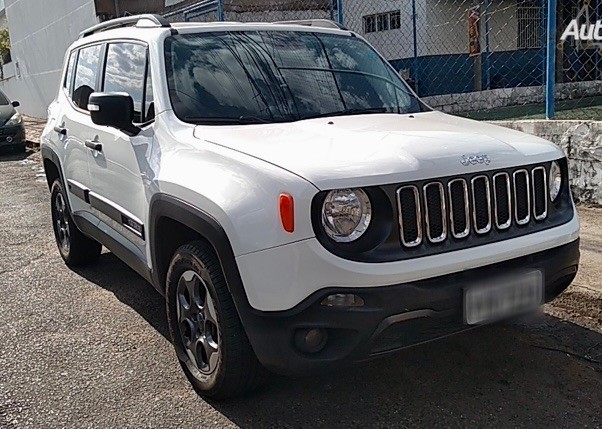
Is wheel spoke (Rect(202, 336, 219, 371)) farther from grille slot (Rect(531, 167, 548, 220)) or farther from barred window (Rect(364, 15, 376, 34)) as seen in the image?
A: barred window (Rect(364, 15, 376, 34))

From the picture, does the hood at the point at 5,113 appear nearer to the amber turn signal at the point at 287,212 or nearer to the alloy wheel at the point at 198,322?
the alloy wheel at the point at 198,322

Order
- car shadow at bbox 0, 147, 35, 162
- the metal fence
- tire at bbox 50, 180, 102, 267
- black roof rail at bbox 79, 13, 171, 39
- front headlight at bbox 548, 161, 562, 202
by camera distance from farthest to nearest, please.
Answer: car shadow at bbox 0, 147, 35, 162, the metal fence, tire at bbox 50, 180, 102, 267, black roof rail at bbox 79, 13, 171, 39, front headlight at bbox 548, 161, 562, 202

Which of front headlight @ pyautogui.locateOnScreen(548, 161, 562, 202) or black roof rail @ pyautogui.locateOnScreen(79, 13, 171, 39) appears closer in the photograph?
front headlight @ pyautogui.locateOnScreen(548, 161, 562, 202)

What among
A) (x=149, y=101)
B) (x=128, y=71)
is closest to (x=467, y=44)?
(x=128, y=71)

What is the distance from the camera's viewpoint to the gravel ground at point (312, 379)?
10.2 feet

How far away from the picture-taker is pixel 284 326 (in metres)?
2.67

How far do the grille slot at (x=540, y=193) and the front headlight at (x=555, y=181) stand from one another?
78 mm

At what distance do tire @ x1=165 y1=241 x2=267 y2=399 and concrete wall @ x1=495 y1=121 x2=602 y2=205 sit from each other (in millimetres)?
4127

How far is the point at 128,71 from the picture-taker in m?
4.15

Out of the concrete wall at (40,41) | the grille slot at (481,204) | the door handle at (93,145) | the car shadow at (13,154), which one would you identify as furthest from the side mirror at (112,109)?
the concrete wall at (40,41)

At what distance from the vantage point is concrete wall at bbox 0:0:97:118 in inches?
758

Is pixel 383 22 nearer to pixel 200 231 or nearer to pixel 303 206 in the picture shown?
pixel 200 231

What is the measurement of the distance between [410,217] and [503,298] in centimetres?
60

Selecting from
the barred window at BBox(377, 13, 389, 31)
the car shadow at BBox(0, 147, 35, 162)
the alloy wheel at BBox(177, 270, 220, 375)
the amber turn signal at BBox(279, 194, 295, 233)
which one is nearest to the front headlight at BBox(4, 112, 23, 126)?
the car shadow at BBox(0, 147, 35, 162)
